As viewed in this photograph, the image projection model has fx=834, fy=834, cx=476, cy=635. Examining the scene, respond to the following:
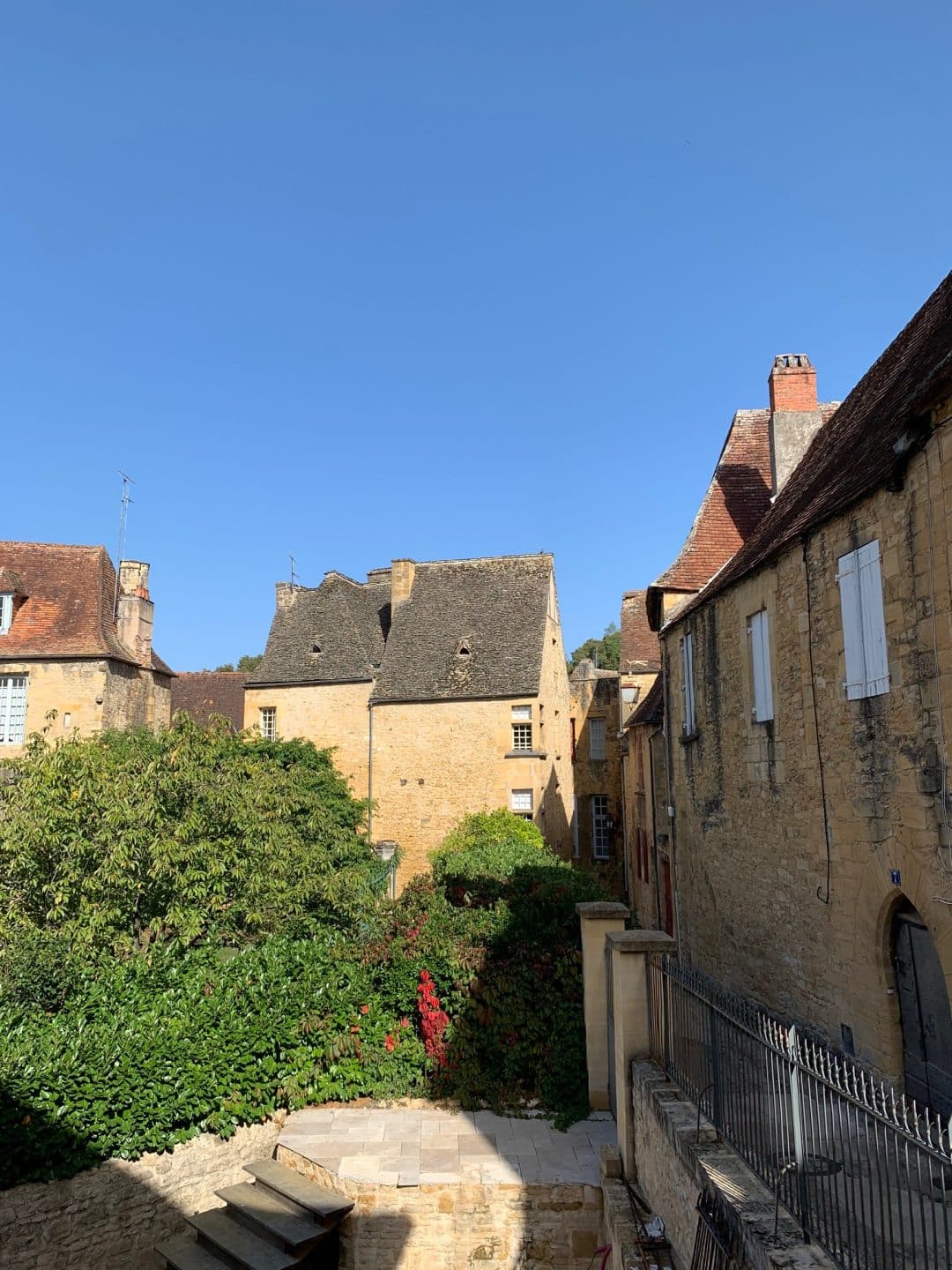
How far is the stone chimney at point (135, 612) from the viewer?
Answer: 25.3m

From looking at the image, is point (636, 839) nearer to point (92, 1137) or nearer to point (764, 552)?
point (764, 552)

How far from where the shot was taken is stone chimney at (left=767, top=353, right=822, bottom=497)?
46.3ft

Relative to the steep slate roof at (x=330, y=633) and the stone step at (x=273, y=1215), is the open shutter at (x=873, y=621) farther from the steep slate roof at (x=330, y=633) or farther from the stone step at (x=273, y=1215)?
the steep slate roof at (x=330, y=633)

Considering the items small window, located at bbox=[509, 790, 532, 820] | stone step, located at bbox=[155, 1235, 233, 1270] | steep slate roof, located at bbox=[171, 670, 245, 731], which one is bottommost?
stone step, located at bbox=[155, 1235, 233, 1270]

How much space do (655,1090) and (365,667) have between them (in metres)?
20.8

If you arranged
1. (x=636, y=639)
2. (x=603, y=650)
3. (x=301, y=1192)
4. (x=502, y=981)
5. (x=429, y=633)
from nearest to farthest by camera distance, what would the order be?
(x=301, y=1192)
(x=502, y=981)
(x=429, y=633)
(x=636, y=639)
(x=603, y=650)

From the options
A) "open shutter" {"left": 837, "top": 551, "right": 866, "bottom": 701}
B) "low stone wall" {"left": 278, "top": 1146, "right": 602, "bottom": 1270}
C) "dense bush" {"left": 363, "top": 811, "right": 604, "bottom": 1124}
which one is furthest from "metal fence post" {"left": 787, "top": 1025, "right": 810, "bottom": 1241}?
"dense bush" {"left": 363, "top": 811, "right": 604, "bottom": 1124}

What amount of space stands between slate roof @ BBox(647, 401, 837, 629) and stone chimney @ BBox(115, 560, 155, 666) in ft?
53.9

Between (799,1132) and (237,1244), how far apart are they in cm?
581

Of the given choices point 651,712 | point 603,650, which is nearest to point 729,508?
point 651,712

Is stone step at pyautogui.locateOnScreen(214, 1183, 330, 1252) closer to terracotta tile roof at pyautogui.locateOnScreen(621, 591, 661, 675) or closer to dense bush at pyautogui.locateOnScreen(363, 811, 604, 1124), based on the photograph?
dense bush at pyautogui.locateOnScreen(363, 811, 604, 1124)

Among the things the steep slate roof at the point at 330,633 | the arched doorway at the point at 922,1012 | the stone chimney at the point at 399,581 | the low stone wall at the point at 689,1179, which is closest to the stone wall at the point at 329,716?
A: the steep slate roof at the point at 330,633

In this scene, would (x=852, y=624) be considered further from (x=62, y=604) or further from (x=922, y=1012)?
(x=62, y=604)

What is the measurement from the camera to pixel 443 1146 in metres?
8.34
